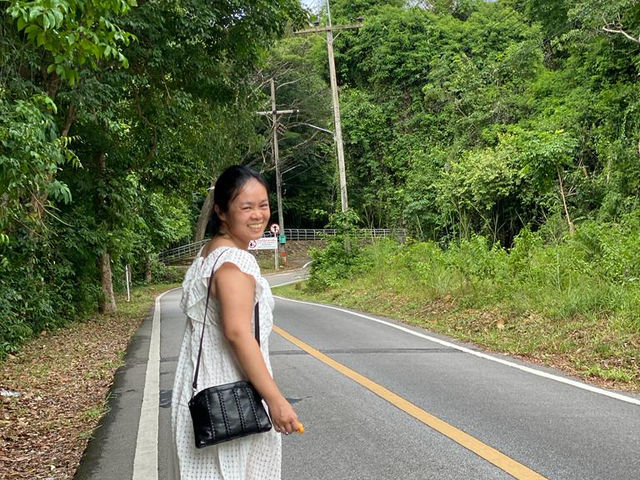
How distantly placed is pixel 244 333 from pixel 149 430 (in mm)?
3672

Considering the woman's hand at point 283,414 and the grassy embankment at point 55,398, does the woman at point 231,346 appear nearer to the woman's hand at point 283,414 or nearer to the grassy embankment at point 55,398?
the woman's hand at point 283,414

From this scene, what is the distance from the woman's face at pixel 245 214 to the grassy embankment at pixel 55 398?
3.21m

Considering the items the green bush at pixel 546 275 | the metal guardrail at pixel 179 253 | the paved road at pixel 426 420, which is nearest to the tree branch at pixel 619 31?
the green bush at pixel 546 275

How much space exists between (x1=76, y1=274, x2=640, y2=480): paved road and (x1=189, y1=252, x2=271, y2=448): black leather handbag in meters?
1.23

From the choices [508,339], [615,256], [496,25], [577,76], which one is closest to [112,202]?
→ [508,339]

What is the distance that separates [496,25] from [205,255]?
120 feet

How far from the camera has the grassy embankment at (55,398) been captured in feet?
16.5

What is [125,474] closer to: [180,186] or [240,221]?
[240,221]

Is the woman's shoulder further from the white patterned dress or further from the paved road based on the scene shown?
the paved road

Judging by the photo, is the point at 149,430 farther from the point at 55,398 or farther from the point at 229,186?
the point at 229,186

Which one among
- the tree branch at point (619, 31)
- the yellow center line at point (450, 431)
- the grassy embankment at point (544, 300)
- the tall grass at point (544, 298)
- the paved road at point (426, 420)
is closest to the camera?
the yellow center line at point (450, 431)

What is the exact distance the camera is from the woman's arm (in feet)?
Answer: 6.81

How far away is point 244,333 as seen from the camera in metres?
2.08

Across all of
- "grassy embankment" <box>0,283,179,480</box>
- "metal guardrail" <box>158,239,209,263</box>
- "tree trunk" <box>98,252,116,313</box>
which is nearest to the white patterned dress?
"grassy embankment" <box>0,283,179,480</box>
